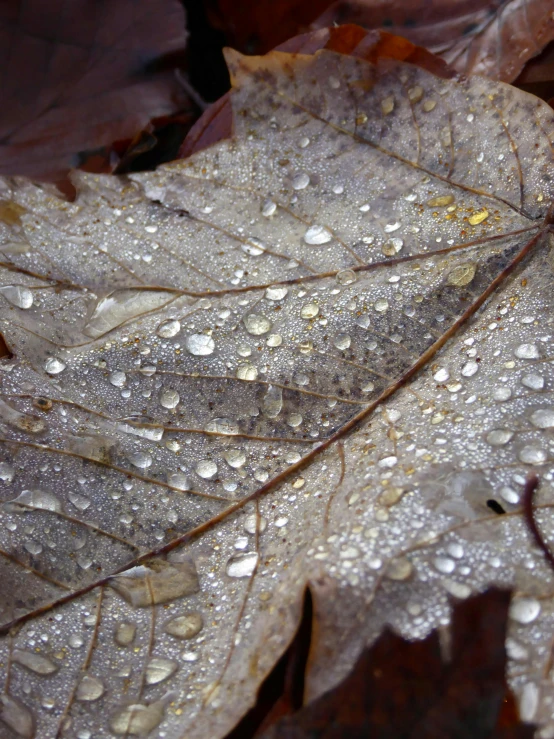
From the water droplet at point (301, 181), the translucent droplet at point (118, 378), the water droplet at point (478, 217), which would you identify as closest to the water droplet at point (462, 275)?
the water droplet at point (478, 217)

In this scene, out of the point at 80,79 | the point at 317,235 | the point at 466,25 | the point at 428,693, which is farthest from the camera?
the point at 80,79

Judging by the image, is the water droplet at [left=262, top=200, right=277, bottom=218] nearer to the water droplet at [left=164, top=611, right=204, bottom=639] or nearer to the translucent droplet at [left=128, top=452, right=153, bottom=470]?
the translucent droplet at [left=128, top=452, right=153, bottom=470]

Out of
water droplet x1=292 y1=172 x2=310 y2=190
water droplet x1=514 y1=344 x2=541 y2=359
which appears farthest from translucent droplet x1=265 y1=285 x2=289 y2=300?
water droplet x1=514 y1=344 x2=541 y2=359

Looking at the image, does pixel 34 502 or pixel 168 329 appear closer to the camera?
pixel 34 502

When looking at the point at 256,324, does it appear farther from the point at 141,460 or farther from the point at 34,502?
the point at 34,502


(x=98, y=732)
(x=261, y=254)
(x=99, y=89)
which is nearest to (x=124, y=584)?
(x=98, y=732)

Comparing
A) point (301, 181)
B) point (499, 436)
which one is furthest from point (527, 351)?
point (301, 181)

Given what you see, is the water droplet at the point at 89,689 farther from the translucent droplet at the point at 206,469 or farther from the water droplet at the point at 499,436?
the water droplet at the point at 499,436
